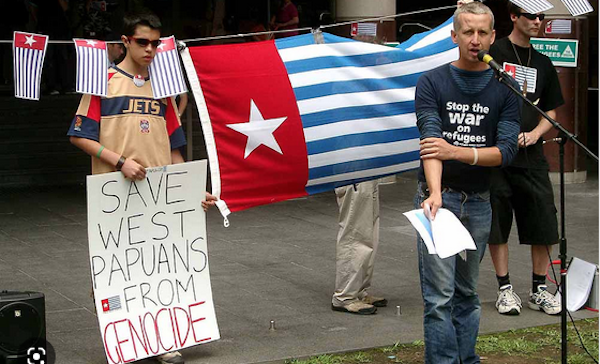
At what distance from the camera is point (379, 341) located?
6578 millimetres

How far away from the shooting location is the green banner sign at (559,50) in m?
8.25

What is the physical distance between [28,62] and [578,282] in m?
3.33

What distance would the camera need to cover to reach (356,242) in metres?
7.10

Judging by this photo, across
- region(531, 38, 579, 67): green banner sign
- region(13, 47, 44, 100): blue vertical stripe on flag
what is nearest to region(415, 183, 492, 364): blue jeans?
region(13, 47, 44, 100): blue vertical stripe on flag

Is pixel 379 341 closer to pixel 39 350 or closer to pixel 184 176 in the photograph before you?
pixel 184 176

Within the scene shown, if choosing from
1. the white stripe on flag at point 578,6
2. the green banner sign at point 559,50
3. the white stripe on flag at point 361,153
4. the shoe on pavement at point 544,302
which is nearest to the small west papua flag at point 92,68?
the white stripe on flag at point 361,153

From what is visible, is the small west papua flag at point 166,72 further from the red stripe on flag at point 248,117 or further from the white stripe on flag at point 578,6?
the white stripe on flag at point 578,6

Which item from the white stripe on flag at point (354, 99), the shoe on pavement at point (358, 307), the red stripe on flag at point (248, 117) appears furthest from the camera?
the shoe on pavement at point (358, 307)

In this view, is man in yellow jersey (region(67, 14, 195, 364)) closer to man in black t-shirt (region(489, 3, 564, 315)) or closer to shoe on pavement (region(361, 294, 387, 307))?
shoe on pavement (region(361, 294, 387, 307))

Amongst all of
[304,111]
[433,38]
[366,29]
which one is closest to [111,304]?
[304,111]

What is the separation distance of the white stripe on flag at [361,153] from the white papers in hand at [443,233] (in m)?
1.46

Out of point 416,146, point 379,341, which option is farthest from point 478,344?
point 416,146

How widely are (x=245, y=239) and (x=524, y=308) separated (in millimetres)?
3318

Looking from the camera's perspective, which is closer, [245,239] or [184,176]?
[184,176]
